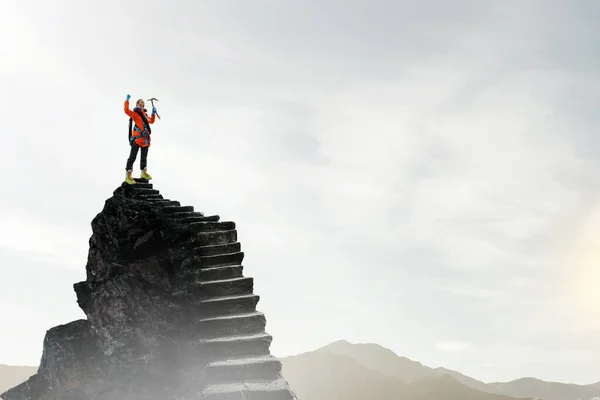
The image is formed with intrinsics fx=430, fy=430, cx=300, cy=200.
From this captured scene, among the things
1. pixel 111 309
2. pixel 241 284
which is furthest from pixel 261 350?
pixel 111 309

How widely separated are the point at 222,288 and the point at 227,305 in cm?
53

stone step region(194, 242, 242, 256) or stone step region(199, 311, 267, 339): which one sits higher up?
stone step region(194, 242, 242, 256)

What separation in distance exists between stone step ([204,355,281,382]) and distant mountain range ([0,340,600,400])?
64.8 metres

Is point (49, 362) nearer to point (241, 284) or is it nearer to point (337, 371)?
point (241, 284)

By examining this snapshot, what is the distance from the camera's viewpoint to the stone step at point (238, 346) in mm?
8891

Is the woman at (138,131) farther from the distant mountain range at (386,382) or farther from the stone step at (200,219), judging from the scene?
the distant mountain range at (386,382)

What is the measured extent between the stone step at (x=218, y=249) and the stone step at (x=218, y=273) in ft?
2.20

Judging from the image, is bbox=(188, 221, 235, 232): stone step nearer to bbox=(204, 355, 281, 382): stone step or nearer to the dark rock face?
the dark rock face

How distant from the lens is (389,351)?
105m

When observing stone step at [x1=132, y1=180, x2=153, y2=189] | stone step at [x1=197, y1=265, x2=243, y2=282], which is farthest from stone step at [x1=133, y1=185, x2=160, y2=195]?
stone step at [x1=197, y1=265, x2=243, y2=282]

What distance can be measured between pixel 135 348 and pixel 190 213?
504 cm

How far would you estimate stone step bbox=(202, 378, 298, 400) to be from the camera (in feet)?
24.5

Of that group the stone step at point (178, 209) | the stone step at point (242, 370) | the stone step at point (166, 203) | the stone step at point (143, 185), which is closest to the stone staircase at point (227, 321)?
the stone step at point (242, 370)

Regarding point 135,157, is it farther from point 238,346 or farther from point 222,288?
point 238,346
